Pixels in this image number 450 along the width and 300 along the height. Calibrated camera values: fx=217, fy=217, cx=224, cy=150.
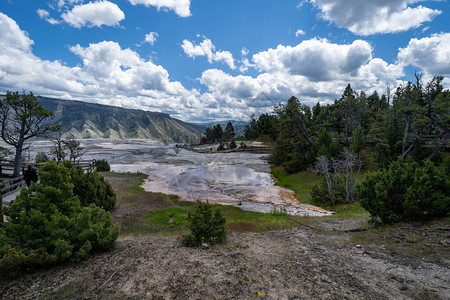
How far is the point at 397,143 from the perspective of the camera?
27.8m

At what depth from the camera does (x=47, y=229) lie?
19.7ft

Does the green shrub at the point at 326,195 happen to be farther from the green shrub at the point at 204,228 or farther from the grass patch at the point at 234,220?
the green shrub at the point at 204,228

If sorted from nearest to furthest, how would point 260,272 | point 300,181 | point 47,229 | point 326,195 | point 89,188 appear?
point 47,229, point 260,272, point 89,188, point 326,195, point 300,181

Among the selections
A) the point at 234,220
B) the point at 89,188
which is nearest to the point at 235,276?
the point at 234,220

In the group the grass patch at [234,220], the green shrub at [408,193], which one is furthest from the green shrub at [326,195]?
the green shrub at [408,193]

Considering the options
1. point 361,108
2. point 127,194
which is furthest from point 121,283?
point 361,108

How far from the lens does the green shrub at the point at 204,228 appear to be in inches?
332

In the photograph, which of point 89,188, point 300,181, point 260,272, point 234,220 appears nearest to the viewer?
point 260,272

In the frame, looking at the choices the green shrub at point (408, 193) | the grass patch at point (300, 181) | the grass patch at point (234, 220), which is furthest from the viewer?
the grass patch at point (300, 181)

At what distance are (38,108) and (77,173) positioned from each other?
13539mm

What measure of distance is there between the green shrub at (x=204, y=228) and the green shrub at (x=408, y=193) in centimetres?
730

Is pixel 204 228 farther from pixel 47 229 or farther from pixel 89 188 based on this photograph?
pixel 89 188

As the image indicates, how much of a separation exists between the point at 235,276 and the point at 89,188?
1261 cm

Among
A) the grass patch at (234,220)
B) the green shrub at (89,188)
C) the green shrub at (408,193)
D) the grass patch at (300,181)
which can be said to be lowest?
the grass patch at (300,181)
